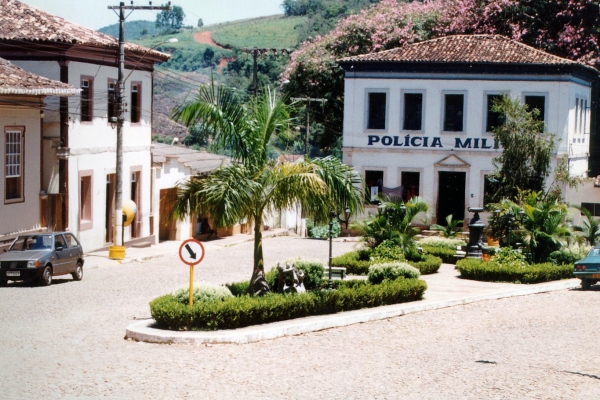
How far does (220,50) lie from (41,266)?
114 metres

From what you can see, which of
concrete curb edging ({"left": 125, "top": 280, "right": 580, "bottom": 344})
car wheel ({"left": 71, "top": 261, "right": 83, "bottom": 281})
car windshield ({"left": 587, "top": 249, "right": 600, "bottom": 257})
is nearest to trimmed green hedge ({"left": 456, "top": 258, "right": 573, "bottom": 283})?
car windshield ({"left": 587, "top": 249, "right": 600, "bottom": 257})

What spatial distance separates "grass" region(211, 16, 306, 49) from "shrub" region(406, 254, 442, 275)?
4012 inches

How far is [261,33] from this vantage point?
14175 centimetres

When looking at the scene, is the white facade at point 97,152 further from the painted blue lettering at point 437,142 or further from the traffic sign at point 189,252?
the traffic sign at point 189,252

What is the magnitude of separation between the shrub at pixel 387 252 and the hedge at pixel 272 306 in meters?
6.54

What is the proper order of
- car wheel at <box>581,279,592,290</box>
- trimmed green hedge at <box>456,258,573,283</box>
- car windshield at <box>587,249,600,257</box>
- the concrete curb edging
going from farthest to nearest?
1. trimmed green hedge at <box>456,258,573,283</box>
2. car windshield at <box>587,249,600,257</box>
3. car wheel at <box>581,279,592,290</box>
4. the concrete curb edging

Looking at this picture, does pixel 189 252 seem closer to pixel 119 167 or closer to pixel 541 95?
pixel 119 167

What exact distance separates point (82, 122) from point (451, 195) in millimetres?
18012

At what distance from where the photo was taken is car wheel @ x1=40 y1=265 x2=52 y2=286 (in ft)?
75.4

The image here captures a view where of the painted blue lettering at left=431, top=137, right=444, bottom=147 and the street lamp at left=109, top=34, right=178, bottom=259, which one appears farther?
the painted blue lettering at left=431, top=137, right=444, bottom=147

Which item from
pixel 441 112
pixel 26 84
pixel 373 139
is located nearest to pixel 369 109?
pixel 373 139

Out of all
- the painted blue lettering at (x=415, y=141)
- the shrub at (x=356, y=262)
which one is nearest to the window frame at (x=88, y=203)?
the shrub at (x=356, y=262)

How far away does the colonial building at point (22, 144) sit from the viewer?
2688 cm

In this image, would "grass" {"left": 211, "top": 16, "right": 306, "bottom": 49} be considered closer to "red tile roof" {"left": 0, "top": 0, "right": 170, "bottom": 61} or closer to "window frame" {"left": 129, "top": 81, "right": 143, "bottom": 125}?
"window frame" {"left": 129, "top": 81, "right": 143, "bottom": 125}
